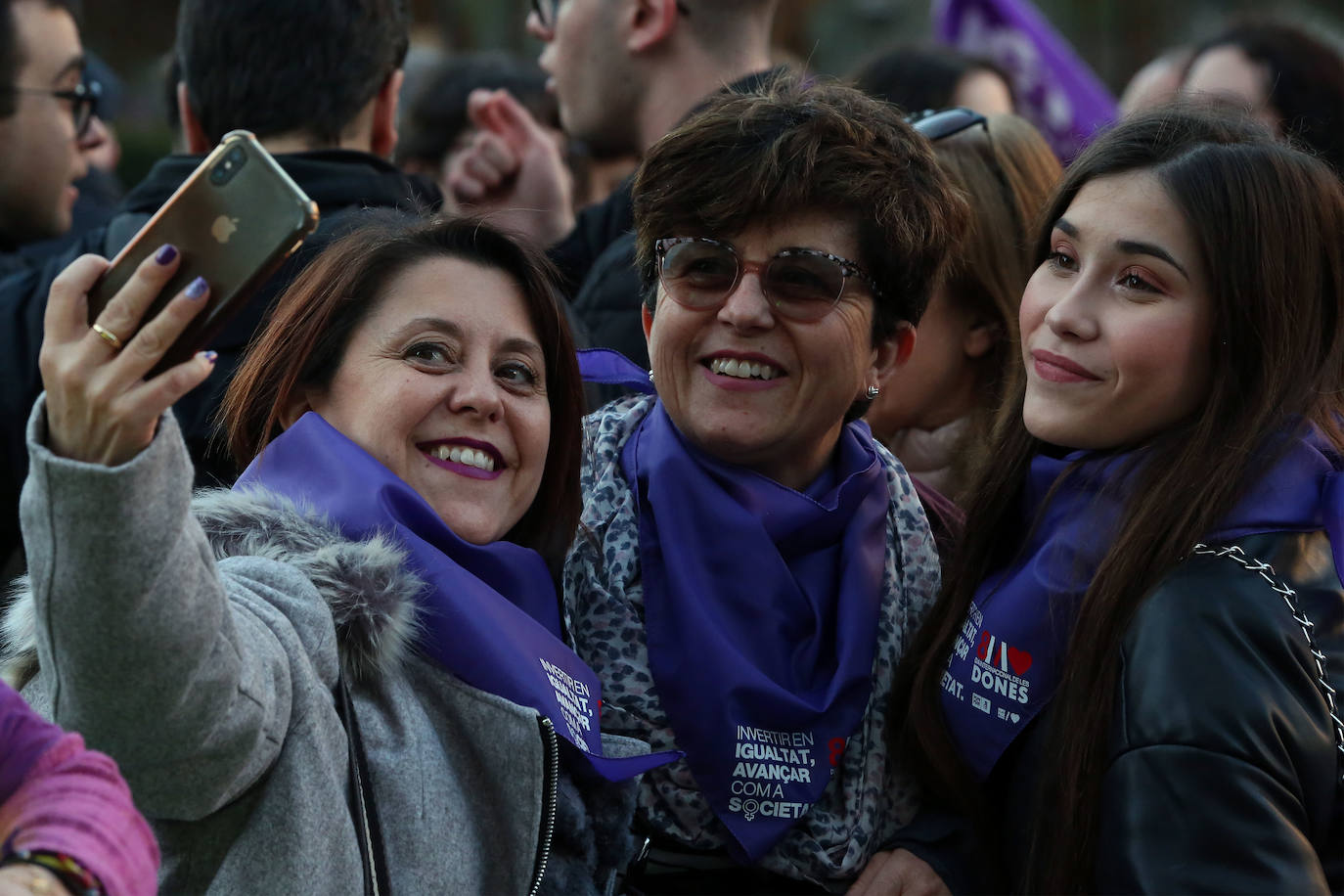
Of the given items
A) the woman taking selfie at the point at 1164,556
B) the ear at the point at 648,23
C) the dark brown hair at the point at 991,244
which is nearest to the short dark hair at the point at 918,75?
the ear at the point at 648,23

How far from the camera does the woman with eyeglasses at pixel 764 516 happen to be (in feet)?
8.64

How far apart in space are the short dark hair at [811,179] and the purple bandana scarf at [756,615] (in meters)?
0.37

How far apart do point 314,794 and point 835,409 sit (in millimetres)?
1326

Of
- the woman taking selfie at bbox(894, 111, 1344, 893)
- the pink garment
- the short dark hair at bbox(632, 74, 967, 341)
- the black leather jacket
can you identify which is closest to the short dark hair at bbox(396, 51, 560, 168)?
the short dark hair at bbox(632, 74, 967, 341)

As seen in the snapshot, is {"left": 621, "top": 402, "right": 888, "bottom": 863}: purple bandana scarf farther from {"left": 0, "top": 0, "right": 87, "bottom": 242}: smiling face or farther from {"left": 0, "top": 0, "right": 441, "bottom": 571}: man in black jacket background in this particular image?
{"left": 0, "top": 0, "right": 87, "bottom": 242}: smiling face

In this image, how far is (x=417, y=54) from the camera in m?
8.05

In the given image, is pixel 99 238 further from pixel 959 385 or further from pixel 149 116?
pixel 149 116

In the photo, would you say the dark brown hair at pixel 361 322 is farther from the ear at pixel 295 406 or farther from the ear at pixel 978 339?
the ear at pixel 978 339

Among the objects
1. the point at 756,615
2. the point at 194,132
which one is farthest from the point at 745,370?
the point at 194,132

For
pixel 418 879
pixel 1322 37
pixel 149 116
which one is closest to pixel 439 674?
pixel 418 879

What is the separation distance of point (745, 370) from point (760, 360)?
0.03m

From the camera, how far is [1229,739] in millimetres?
2088

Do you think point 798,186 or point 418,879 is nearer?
point 418,879

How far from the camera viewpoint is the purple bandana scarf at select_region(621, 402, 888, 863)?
8.57 feet
